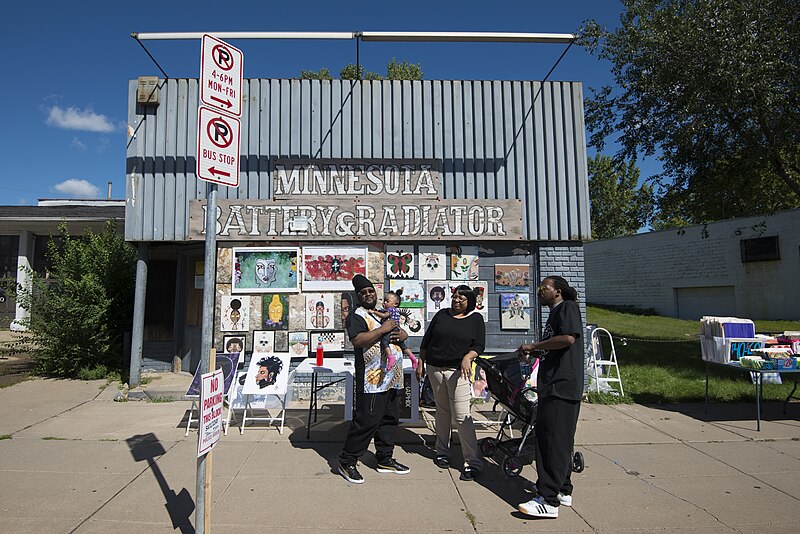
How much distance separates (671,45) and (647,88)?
1164 millimetres

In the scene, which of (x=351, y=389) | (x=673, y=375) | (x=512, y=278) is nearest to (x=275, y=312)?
(x=351, y=389)

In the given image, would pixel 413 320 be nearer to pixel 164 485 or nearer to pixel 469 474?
pixel 469 474

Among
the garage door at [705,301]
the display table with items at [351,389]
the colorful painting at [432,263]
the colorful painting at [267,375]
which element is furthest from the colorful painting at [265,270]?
the garage door at [705,301]

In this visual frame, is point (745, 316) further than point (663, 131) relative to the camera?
Yes

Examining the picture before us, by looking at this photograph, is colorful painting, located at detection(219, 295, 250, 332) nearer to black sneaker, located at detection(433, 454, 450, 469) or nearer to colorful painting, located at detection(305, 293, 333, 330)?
colorful painting, located at detection(305, 293, 333, 330)

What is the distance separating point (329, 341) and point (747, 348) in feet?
20.0

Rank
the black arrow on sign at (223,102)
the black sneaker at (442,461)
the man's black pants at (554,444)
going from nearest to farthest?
the black arrow on sign at (223,102) < the man's black pants at (554,444) < the black sneaker at (442,461)

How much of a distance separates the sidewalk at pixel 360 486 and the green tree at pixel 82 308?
2560 mm

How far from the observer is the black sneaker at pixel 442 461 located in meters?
5.37

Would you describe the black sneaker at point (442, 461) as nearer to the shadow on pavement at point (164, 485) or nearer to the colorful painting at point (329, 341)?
the shadow on pavement at point (164, 485)

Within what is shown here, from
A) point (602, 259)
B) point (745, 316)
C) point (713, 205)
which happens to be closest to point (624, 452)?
point (713, 205)

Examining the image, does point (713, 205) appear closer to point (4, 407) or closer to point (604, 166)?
point (4, 407)

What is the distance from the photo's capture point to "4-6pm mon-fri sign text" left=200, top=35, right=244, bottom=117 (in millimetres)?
3570

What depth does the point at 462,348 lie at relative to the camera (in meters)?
5.22
